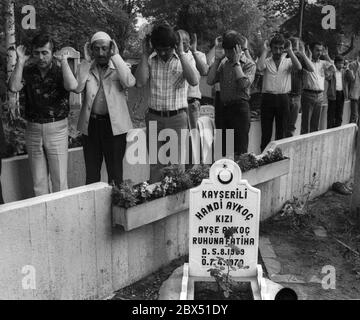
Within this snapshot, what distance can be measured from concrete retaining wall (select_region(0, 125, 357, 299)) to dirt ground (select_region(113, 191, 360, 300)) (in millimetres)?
166

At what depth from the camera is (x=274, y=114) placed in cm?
645

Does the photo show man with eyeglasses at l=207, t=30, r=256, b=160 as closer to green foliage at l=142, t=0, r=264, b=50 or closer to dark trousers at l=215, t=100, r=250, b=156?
dark trousers at l=215, t=100, r=250, b=156

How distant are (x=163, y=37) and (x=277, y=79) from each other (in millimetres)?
2214

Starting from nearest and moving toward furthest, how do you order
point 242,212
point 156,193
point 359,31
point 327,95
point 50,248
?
point 50,248 → point 242,212 → point 156,193 → point 327,95 → point 359,31

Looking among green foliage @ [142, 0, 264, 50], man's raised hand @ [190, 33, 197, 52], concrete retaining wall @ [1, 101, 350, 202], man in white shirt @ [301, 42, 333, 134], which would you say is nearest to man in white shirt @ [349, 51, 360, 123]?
man in white shirt @ [301, 42, 333, 134]

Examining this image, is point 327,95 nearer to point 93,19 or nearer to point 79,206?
point 93,19

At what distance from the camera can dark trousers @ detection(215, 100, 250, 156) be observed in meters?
5.51

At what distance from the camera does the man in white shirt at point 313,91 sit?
709cm

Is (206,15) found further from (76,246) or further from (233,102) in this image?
(76,246)

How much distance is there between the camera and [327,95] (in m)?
8.56

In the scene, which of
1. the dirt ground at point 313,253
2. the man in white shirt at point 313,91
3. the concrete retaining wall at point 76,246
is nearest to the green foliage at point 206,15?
the man in white shirt at point 313,91

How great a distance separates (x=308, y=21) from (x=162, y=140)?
602 inches

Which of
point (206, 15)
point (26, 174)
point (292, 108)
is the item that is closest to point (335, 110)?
point (292, 108)
